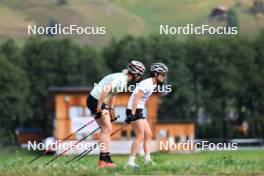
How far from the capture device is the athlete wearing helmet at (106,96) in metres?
17.0

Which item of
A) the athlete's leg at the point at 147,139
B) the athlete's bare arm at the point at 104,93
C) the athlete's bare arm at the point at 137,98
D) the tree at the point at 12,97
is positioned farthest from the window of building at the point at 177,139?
the athlete's bare arm at the point at 104,93

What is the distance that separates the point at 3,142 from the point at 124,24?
352 ft

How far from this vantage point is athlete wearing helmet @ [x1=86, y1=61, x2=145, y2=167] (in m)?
17.0

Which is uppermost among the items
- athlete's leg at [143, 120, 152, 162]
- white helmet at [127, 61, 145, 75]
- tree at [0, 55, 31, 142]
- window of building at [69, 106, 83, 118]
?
tree at [0, 55, 31, 142]

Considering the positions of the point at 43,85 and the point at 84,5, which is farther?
the point at 84,5

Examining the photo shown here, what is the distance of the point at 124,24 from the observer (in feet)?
618

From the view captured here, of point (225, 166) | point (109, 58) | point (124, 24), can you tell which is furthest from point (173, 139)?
point (124, 24)

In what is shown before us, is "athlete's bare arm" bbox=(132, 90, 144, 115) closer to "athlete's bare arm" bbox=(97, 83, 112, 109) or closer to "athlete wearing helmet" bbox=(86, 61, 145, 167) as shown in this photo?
"athlete wearing helmet" bbox=(86, 61, 145, 167)

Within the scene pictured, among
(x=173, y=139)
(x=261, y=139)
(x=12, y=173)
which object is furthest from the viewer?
(x=261, y=139)

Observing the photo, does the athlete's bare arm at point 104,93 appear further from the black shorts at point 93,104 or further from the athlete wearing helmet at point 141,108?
the athlete wearing helmet at point 141,108

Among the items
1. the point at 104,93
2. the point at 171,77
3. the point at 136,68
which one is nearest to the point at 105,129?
the point at 104,93

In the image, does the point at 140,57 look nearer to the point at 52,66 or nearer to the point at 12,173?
the point at 52,66

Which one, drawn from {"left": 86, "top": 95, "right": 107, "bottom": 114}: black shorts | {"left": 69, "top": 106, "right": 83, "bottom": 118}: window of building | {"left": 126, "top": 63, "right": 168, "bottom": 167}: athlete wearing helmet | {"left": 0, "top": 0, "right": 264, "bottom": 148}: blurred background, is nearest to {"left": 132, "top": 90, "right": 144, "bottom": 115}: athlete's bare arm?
{"left": 126, "top": 63, "right": 168, "bottom": 167}: athlete wearing helmet

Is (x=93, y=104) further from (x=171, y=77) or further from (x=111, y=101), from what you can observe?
(x=171, y=77)
